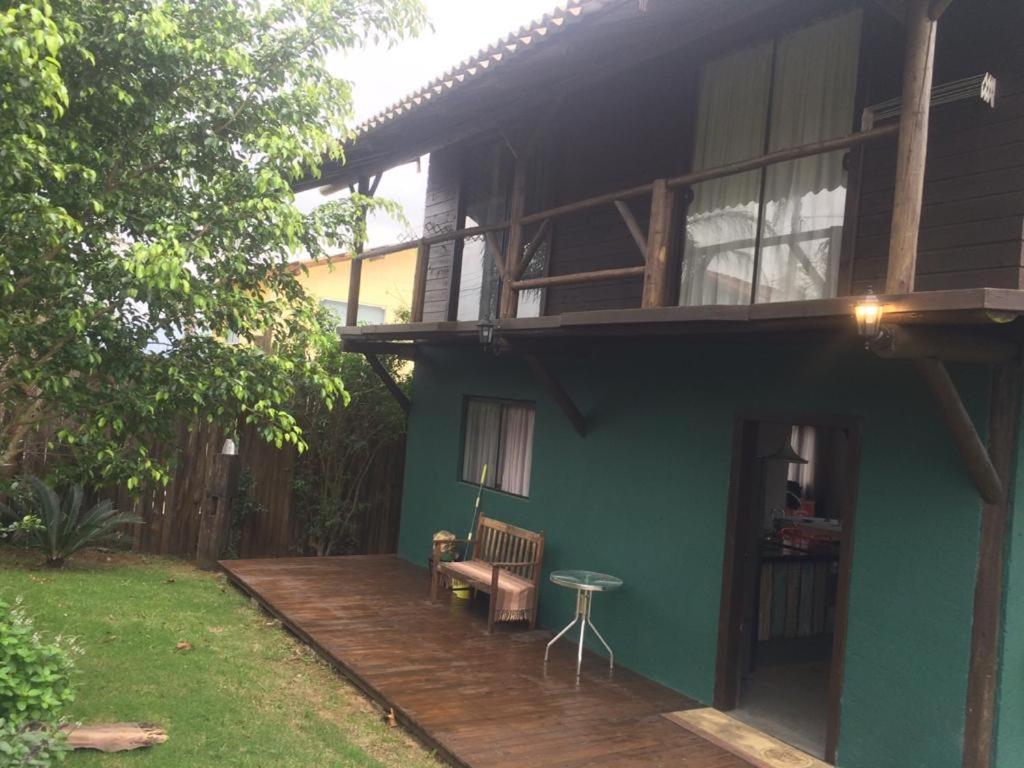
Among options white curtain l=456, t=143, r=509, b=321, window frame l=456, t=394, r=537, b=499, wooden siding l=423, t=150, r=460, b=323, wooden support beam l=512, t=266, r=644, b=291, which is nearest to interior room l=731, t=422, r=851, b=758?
wooden support beam l=512, t=266, r=644, b=291

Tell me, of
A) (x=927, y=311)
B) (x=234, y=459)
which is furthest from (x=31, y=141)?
(x=234, y=459)

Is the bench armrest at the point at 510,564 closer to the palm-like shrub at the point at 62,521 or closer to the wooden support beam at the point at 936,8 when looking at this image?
the palm-like shrub at the point at 62,521

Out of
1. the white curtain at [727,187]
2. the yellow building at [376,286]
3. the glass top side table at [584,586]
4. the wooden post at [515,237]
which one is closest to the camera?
the white curtain at [727,187]

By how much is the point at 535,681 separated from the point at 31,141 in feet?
15.5

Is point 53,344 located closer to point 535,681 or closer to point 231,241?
point 231,241

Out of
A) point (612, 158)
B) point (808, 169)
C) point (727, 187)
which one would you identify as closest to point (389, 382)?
point (612, 158)

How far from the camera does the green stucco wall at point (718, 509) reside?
15.4 ft

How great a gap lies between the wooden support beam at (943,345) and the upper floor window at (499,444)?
486 cm

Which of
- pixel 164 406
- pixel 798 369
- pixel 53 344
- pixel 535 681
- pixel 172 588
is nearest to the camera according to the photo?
pixel 53 344

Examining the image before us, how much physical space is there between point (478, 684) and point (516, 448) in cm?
339

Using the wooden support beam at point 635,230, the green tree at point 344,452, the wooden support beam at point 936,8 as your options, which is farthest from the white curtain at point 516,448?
the wooden support beam at point 936,8

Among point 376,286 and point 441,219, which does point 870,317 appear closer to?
point 441,219

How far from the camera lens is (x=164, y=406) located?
475 centimetres

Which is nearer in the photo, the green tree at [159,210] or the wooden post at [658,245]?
the green tree at [159,210]
